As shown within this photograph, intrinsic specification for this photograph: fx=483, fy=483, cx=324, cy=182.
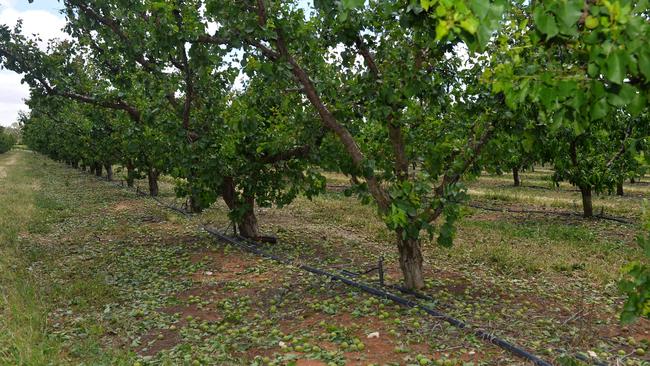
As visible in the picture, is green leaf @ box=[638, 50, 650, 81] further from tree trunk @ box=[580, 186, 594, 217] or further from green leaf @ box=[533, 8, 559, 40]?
tree trunk @ box=[580, 186, 594, 217]

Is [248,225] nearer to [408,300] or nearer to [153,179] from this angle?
[408,300]

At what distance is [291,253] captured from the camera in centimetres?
1154

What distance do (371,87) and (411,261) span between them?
9.66 ft

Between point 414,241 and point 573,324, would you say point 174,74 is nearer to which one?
point 414,241

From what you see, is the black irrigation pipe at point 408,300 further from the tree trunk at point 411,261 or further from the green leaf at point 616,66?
the green leaf at point 616,66

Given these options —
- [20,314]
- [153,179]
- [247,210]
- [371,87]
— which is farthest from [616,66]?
[153,179]

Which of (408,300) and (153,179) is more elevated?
(153,179)

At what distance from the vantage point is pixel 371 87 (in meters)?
7.80

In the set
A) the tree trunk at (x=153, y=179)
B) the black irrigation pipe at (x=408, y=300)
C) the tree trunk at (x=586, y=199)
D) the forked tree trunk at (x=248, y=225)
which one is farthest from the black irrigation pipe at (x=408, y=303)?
the tree trunk at (x=153, y=179)

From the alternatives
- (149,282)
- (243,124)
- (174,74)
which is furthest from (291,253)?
(174,74)

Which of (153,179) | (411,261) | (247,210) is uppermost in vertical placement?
(153,179)

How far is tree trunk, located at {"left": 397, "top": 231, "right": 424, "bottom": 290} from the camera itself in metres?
8.02

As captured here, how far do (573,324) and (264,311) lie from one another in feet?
15.1

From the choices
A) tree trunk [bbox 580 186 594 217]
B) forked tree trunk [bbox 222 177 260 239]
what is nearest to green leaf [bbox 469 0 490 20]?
forked tree trunk [bbox 222 177 260 239]
